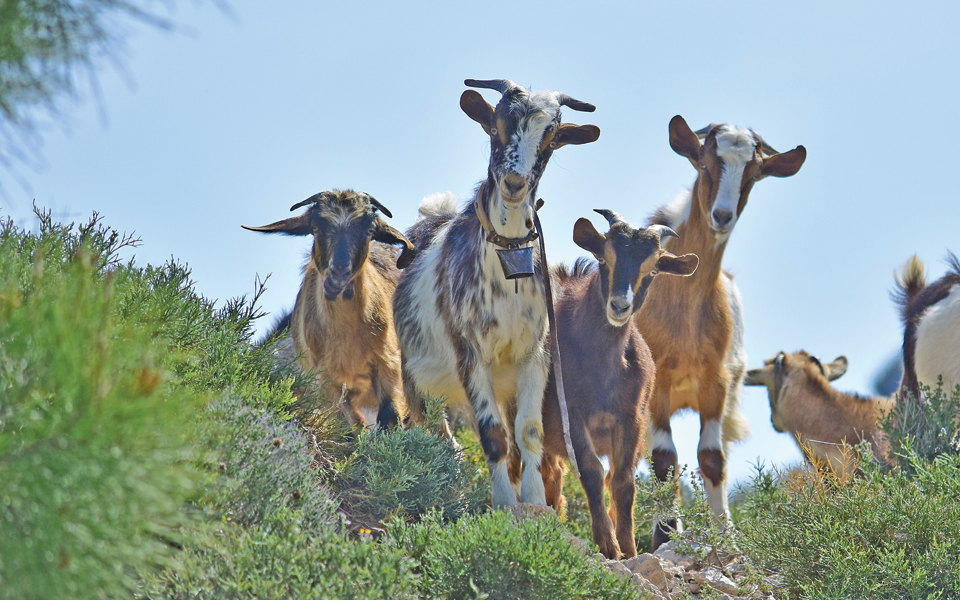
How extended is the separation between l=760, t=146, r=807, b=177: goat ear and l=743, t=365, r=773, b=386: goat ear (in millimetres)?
4427

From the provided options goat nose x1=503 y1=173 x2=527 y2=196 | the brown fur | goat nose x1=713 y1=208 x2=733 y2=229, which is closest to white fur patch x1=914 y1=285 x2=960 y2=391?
goat nose x1=713 y1=208 x2=733 y2=229

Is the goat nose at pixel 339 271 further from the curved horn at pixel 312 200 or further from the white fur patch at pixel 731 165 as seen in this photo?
the white fur patch at pixel 731 165

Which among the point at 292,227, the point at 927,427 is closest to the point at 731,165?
the point at 927,427

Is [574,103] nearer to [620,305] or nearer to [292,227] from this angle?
[620,305]

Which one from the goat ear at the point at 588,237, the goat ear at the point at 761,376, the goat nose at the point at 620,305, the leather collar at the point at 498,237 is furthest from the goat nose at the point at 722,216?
the goat ear at the point at 761,376

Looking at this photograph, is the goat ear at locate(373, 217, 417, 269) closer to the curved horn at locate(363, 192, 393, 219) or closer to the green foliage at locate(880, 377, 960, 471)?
the curved horn at locate(363, 192, 393, 219)

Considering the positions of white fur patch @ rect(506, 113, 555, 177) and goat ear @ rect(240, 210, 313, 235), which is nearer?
white fur patch @ rect(506, 113, 555, 177)

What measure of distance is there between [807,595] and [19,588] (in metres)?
3.95

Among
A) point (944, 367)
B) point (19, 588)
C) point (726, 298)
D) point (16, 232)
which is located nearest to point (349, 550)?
point (19, 588)

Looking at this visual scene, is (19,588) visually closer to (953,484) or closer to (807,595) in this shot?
(807,595)

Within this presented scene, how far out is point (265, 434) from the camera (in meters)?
4.93

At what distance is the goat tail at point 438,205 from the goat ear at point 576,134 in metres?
2.61

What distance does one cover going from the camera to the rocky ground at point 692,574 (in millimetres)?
5145

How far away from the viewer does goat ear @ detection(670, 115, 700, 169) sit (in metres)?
7.95
